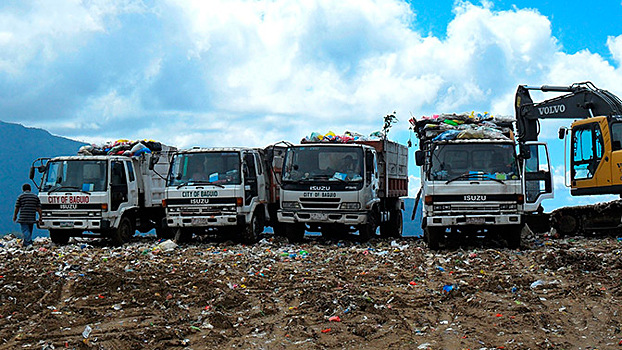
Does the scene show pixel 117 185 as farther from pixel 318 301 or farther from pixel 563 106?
pixel 563 106

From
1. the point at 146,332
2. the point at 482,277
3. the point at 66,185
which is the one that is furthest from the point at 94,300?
the point at 66,185

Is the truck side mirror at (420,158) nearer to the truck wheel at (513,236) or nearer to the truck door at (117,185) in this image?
the truck wheel at (513,236)

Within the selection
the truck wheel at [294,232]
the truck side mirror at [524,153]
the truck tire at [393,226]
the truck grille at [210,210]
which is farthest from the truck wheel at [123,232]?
the truck side mirror at [524,153]

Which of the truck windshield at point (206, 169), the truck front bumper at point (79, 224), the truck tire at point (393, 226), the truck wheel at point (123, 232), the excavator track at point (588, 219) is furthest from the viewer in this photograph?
the truck tire at point (393, 226)

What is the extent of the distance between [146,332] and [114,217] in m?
10.6

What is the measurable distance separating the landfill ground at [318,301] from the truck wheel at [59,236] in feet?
13.9

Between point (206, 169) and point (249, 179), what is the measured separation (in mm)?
1111

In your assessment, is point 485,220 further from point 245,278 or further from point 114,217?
point 114,217

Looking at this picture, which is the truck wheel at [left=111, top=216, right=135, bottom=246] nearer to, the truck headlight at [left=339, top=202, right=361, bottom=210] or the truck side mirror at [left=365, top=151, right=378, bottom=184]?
the truck headlight at [left=339, top=202, right=361, bottom=210]

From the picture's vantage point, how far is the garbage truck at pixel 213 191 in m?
16.5

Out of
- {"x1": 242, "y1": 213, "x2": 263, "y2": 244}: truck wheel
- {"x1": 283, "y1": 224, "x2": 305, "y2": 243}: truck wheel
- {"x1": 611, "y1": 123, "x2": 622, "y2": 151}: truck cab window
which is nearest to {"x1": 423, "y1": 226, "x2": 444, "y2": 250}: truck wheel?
{"x1": 283, "y1": 224, "x2": 305, "y2": 243}: truck wheel

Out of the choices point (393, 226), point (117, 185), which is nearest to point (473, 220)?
point (393, 226)

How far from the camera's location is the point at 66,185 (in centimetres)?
1753

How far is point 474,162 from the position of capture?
14.3 m
